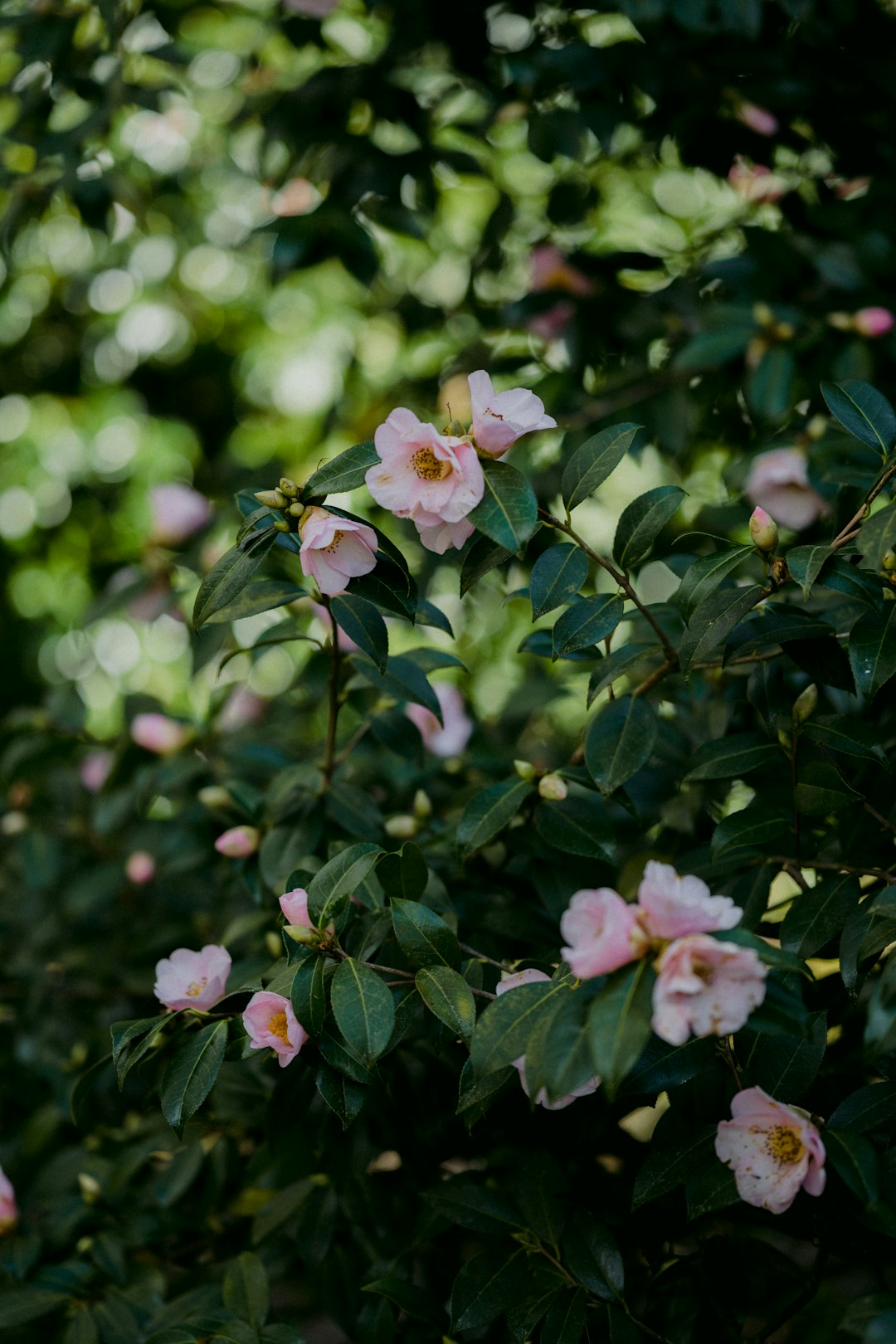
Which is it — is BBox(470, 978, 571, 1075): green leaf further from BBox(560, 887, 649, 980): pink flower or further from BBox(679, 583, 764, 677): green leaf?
BBox(679, 583, 764, 677): green leaf

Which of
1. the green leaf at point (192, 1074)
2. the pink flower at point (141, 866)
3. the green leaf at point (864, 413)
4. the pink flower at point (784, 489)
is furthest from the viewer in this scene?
the pink flower at point (141, 866)

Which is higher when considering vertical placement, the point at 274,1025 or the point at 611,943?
the point at 611,943

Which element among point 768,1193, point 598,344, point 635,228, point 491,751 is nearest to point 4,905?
point 491,751

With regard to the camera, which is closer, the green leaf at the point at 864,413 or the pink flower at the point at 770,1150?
the pink flower at the point at 770,1150

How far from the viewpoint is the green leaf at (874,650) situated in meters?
0.82

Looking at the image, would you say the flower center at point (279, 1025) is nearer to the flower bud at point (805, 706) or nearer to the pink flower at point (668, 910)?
the pink flower at point (668, 910)

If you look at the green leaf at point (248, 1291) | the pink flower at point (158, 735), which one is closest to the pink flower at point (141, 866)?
the pink flower at point (158, 735)

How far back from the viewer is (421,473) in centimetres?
81

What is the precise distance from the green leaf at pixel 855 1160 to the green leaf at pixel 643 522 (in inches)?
18.6

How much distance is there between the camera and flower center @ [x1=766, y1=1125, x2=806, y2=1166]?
0.78m

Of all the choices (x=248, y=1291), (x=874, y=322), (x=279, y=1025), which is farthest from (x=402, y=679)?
(x=874, y=322)

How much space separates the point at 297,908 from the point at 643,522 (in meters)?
0.44

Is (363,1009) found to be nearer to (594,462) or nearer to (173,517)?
(594,462)

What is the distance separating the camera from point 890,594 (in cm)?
92
